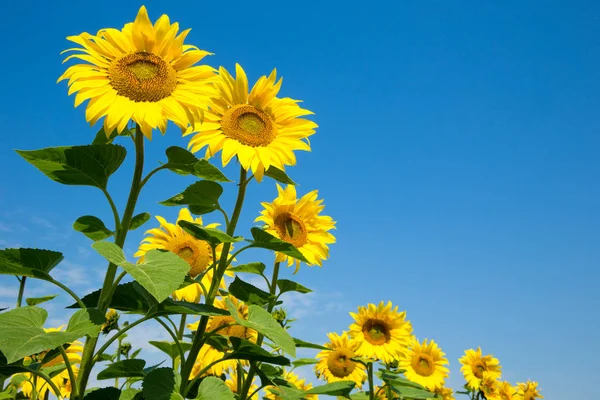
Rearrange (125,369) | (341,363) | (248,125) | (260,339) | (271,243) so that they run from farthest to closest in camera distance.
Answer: (341,363), (260,339), (248,125), (125,369), (271,243)

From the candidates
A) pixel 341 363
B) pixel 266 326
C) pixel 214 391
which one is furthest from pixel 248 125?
pixel 341 363

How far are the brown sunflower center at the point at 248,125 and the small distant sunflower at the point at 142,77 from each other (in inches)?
20.8

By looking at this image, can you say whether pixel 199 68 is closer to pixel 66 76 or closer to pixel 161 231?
pixel 66 76

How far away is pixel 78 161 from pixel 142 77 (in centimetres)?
53

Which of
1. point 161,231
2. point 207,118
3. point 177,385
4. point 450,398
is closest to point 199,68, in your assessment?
point 207,118

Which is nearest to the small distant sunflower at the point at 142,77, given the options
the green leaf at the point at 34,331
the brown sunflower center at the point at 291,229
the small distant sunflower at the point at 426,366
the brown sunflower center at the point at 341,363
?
the green leaf at the point at 34,331

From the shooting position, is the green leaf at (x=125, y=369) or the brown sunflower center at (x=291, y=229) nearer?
the green leaf at (x=125, y=369)

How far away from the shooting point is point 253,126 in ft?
11.5

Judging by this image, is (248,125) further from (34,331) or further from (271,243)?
(34,331)

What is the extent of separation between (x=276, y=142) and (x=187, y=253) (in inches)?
49.2

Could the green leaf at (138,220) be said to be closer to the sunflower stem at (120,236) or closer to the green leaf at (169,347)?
the sunflower stem at (120,236)

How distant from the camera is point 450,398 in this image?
7.82 m

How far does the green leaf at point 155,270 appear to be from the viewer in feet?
6.82

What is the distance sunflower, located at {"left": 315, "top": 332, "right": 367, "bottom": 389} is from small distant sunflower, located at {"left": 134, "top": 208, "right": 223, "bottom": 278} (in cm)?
295
